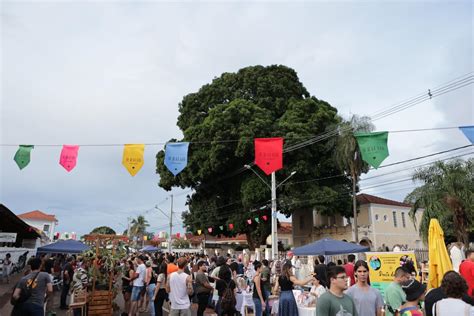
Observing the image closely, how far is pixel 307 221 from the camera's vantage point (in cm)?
3622

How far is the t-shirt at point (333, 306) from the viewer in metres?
3.80

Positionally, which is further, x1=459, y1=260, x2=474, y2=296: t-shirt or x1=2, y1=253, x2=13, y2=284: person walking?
x1=2, y1=253, x2=13, y2=284: person walking

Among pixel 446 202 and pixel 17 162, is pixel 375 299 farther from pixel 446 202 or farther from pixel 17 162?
pixel 446 202

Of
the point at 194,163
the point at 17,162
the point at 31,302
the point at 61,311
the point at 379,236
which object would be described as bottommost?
the point at 61,311

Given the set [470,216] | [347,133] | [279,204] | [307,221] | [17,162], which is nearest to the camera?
[17,162]

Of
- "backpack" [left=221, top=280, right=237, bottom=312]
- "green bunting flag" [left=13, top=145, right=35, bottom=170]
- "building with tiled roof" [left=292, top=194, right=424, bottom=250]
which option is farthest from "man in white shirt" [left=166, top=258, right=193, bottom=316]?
"building with tiled roof" [left=292, top=194, right=424, bottom=250]

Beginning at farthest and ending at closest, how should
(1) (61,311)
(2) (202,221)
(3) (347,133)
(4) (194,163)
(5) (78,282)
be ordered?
(2) (202,221) → (4) (194,163) → (3) (347,133) → (1) (61,311) → (5) (78,282)

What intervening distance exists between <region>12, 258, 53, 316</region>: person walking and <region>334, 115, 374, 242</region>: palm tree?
20.2m

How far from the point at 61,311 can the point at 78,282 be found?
11.9ft

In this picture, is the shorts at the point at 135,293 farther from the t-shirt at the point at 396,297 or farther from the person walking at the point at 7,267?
the person walking at the point at 7,267

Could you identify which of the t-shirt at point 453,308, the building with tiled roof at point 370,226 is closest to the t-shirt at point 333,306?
the t-shirt at point 453,308

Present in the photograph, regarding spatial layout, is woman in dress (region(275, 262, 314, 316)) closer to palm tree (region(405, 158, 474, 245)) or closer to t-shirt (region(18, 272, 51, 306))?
t-shirt (region(18, 272, 51, 306))

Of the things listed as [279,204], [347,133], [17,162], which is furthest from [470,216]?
[17,162]

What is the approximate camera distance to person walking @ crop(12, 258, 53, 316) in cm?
611
